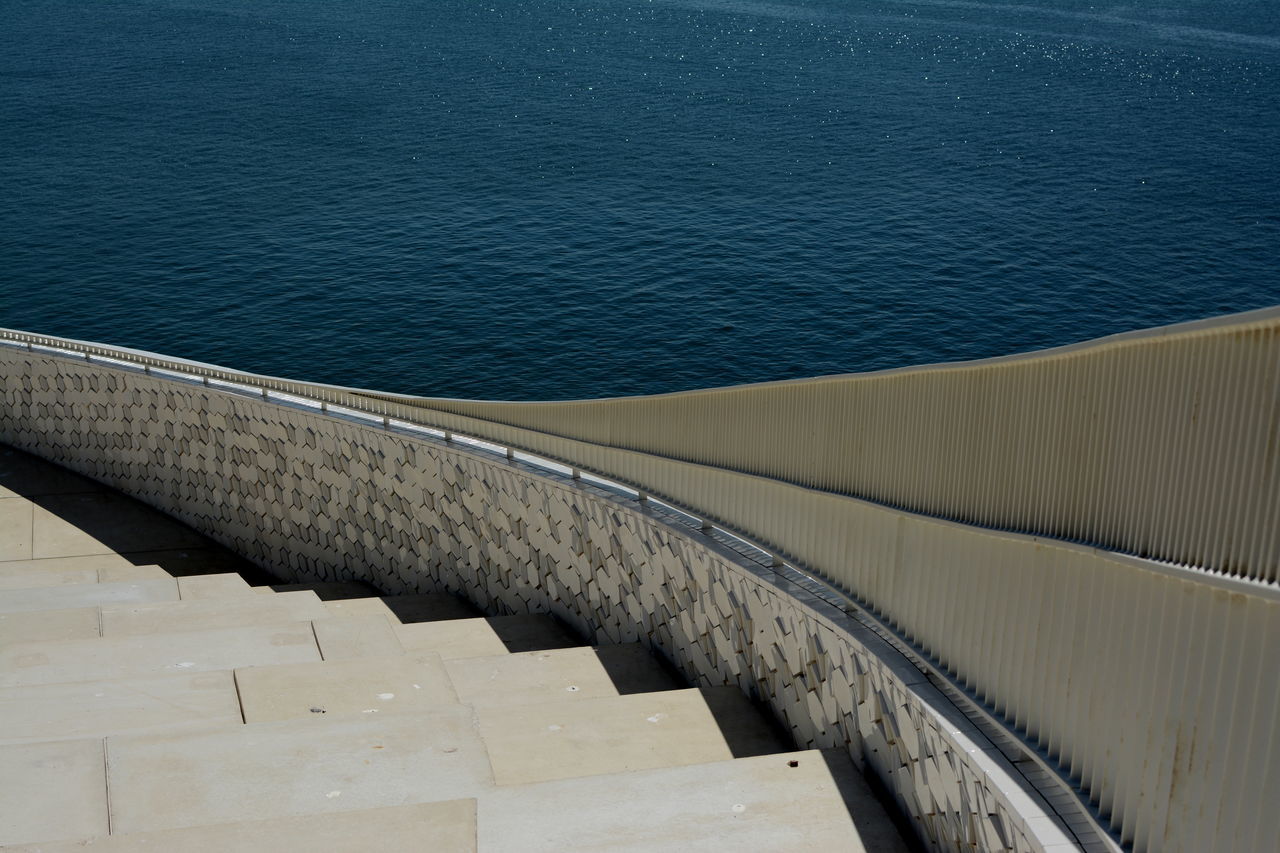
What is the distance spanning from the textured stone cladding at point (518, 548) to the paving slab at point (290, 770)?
2045 millimetres

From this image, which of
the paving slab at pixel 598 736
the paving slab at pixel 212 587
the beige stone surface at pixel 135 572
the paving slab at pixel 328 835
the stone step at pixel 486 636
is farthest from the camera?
the beige stone surface at pixel 135 572

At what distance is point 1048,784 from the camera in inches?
203

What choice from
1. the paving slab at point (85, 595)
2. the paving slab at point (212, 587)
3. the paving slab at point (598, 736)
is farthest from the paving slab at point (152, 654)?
the paving slab at point (212, 587)

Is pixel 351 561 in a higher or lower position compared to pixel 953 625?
lower

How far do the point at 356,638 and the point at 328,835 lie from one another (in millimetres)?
3593

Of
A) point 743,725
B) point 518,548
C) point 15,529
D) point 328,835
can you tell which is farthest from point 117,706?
point 15,529

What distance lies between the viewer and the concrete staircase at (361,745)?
5406mm

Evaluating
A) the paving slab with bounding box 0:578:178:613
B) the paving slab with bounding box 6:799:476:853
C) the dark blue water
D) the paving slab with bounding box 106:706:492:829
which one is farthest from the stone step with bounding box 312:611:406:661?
the dark blue water

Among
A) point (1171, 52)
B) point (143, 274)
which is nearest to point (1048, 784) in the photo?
point (143, 274)

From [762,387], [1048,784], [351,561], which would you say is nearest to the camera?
[1048,784]

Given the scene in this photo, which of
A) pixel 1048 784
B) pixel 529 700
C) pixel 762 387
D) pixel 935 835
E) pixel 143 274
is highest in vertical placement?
pixel 762 387

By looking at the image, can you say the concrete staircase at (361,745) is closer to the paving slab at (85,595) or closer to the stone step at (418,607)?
the paving slab at (85,595)

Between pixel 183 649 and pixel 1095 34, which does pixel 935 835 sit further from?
pixel 1095 34

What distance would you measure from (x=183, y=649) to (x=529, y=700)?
2.32 m
